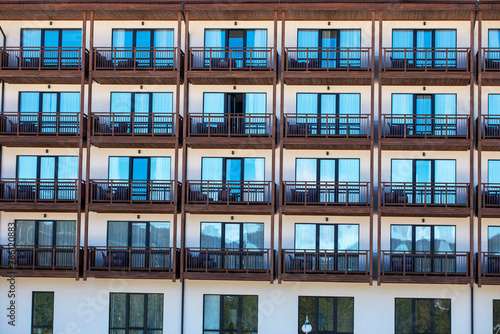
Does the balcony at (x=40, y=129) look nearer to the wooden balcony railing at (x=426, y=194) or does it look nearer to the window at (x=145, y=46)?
the window at (x=145, y=46)

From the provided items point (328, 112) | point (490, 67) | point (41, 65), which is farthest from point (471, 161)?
point (41, 65)

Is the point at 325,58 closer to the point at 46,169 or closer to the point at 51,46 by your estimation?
the point at 51,46

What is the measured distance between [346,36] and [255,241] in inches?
402

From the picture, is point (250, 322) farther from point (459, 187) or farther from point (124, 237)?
point (459, 187)

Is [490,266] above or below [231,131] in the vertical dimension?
below

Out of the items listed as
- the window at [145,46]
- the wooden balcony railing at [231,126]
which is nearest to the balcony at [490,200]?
the wooden balcony railing at [231,126]

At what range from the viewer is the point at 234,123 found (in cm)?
3241

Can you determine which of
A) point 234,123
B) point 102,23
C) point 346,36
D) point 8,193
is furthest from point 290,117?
point 8,193

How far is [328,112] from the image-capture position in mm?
32969

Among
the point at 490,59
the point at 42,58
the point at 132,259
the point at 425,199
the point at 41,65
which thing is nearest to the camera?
the point at 425,199

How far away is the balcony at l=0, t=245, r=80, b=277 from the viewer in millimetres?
31016

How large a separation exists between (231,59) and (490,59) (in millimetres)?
11388

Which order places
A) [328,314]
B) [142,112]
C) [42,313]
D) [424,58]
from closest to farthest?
[328,314] < [42,313] < [424,58] < [142,112]

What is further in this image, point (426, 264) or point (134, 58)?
point (134, 58)
